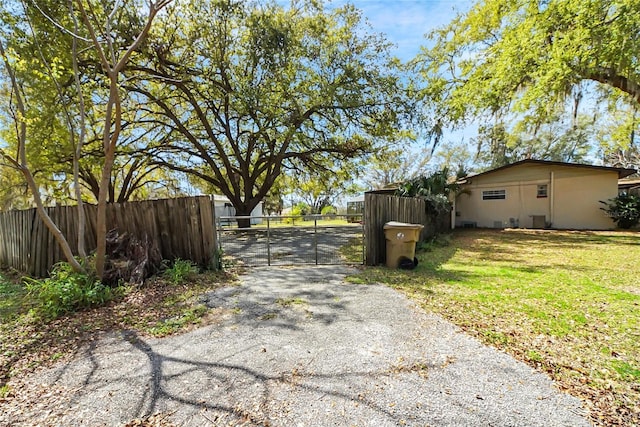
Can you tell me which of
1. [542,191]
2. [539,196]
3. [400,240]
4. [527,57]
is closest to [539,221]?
[539,196]

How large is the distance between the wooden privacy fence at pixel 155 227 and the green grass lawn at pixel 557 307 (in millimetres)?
3394

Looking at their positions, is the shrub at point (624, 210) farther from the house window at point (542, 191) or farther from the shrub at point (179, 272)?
the shrub at point (179, 272)

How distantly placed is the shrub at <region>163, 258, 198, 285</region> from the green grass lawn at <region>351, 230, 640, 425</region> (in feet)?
10.4

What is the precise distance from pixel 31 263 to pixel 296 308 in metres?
6.59

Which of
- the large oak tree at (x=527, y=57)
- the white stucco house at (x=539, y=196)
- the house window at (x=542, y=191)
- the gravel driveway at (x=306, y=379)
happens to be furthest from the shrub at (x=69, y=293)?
the house window at (x=542, y=191)

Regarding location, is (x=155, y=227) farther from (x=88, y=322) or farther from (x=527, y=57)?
(x=527, y=57)

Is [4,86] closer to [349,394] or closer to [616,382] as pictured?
[349,394]

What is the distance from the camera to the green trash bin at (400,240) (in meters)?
6.36

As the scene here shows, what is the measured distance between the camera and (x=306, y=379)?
250 centimetres

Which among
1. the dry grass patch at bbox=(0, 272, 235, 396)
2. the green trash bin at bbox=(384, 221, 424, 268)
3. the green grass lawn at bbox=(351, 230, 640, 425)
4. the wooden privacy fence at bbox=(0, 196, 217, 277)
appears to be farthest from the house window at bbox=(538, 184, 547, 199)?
the dry grass patch at bbox=(0, 272, 235, 396)

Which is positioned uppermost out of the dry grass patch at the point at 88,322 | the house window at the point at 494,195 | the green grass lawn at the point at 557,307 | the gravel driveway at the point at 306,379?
the house window at the point at 494,195

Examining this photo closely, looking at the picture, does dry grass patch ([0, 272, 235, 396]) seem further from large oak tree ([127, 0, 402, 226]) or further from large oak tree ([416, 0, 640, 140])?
large oak tree ([416, 0, 640, 140])

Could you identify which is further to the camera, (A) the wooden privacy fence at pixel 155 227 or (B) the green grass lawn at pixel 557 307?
(A) the wooden privacy fence at pixel 155 227

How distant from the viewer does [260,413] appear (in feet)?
6.95
